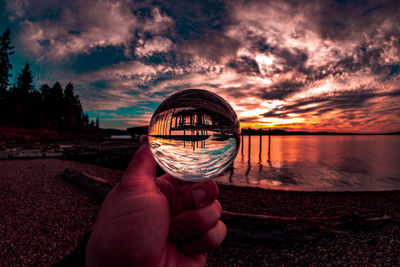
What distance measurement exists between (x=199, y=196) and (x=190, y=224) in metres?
0.35

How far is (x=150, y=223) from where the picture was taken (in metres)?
1.73

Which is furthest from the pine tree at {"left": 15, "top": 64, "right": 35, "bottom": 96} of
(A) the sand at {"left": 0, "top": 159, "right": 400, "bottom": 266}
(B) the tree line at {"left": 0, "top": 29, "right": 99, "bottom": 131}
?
(A) the sand at {"left": 0, "top": 159, "right": 400, "bottom": 266}

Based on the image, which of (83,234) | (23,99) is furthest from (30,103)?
(83,234)

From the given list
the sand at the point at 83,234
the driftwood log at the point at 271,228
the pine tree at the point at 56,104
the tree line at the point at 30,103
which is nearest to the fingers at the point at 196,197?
the driftwood log at the point at 271,228

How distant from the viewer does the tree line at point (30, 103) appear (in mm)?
46906

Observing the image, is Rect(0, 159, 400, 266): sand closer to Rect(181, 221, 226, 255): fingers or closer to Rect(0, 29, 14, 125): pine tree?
Rect(181, 221, 226, 255): fingers

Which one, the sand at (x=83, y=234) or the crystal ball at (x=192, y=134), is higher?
the crystal ball at (x=192, y=134)

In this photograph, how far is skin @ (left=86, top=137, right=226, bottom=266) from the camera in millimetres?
1561

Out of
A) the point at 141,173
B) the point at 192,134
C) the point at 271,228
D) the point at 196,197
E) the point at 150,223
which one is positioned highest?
the point at 192,134

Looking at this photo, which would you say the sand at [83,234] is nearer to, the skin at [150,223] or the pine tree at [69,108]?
the skin at [150,223]

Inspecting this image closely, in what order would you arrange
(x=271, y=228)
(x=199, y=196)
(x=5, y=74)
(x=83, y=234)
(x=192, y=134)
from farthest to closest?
1. (x=5, y=74)
2. (x=83, y=234)
3. (x=271, y=228)
4. (x=199, y=196)
5. (x=192, y=134)

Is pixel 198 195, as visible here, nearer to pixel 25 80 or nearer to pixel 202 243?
pixel 202 243

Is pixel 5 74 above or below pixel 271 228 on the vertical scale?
above

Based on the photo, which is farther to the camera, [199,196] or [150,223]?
[199,196]
